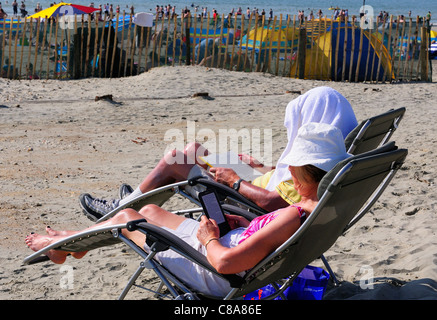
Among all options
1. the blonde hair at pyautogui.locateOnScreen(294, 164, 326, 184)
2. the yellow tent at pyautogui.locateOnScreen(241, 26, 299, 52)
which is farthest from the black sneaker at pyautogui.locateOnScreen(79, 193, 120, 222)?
the yellow tent at pyautogui.locateOnScreen(241, 26, 299, 52)

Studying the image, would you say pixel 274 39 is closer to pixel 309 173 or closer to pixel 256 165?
pixel 256 165

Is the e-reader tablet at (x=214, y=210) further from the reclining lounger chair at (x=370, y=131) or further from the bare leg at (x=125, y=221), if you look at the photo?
the reclining lounger chair at (x=370, y=131)

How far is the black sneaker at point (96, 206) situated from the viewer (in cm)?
384

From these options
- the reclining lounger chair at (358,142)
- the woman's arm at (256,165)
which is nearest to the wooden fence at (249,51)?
the woman's arm at (256,165)

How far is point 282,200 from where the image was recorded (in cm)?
334

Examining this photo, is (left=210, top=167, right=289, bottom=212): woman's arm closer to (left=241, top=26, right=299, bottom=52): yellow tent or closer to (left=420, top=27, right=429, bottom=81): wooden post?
(left=241, top=26, right=299, bottom=52): yellow tent

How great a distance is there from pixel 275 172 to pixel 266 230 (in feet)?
3.60

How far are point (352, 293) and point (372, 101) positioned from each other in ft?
25.1

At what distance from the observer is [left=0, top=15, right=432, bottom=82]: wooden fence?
516 inches

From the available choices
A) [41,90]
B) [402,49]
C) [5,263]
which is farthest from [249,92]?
[5,263]

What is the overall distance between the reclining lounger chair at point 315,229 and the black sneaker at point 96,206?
104cm

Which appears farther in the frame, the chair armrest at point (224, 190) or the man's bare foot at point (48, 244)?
the chair armrest at point (224, 190)

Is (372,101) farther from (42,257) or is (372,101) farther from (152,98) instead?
(42,257)
